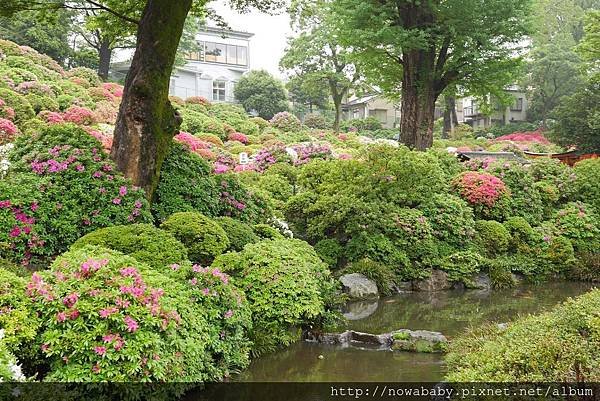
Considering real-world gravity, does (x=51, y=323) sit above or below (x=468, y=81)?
below

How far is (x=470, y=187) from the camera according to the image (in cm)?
1242

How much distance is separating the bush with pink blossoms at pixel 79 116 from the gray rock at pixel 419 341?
13443 millimetres

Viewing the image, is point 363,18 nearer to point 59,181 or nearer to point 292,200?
Answer: point 292,200

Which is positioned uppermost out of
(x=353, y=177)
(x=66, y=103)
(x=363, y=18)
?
(x=363, y=18)

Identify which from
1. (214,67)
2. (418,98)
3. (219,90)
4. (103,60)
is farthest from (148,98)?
(214,67)

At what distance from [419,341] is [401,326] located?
113 centimetres

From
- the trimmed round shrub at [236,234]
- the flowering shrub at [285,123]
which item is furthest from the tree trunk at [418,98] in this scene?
the flowering shrub at [285,123]

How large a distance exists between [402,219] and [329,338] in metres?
4.59

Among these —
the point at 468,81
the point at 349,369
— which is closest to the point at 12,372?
the point at 349,369

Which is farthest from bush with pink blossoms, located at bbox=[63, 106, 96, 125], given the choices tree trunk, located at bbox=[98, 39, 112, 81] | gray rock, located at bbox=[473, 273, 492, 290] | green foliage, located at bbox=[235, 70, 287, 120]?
green foliage, located at bbox=[235, 70, 287, 120]

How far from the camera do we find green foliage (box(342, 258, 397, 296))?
→ 9703 mm

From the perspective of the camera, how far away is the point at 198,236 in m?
6.53

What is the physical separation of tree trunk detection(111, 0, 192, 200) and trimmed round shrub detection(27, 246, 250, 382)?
8.82ft

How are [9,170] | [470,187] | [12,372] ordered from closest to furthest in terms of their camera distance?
[12,372] → [9,170] → [470,187]
